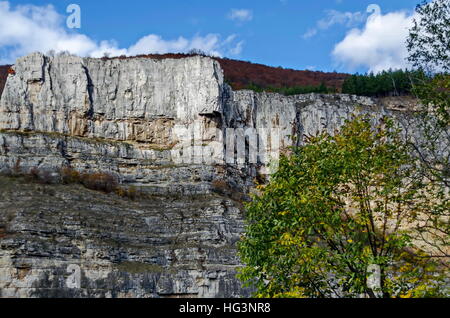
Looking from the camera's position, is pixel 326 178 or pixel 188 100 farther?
pixel 188 100

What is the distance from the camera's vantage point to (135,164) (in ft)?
253

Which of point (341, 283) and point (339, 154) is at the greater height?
point (339, 154)

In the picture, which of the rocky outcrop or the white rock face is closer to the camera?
the rocky outcrop

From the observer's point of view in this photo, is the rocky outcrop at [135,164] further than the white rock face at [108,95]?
No

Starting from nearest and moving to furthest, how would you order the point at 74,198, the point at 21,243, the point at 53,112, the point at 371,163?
the point at 371,163
the point at 21,243
the point at 74,198
the point at 53,112

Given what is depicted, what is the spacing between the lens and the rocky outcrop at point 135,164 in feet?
176

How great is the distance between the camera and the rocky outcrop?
53.7m

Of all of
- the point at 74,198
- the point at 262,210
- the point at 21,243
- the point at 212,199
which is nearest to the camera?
the point at 262,210

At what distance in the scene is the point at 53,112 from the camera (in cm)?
8119

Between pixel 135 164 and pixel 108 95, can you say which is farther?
pixel 108 95

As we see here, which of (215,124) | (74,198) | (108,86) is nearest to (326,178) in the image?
(74,198)

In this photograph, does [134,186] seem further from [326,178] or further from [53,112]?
[326,178]

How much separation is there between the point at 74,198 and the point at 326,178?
49862 mm

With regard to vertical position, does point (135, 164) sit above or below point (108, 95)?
below
